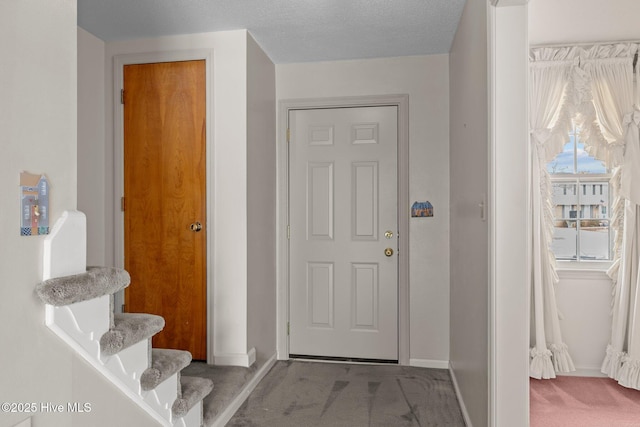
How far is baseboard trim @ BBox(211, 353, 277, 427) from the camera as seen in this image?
7.64 ft

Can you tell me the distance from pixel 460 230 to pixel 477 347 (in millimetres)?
843

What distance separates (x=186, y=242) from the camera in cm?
297

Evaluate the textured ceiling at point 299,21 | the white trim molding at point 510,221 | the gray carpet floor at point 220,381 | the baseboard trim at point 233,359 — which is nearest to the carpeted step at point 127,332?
the gray carpet floor at point 220,381

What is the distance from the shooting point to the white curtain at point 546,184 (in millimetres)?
3115

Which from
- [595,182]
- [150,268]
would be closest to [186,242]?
[150,268]

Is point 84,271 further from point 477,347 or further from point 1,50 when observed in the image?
point 477,347

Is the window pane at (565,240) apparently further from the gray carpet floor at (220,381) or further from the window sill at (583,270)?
the gray carpet floor at (220,381)

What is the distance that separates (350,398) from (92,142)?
2.52 m

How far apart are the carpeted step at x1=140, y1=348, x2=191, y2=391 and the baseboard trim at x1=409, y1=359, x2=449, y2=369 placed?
2.07 meters

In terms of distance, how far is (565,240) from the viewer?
335cm

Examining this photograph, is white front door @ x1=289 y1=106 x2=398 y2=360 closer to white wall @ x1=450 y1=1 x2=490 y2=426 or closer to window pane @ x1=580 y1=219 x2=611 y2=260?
white wall @ x1=450 y1=1 x2=490 y2=426

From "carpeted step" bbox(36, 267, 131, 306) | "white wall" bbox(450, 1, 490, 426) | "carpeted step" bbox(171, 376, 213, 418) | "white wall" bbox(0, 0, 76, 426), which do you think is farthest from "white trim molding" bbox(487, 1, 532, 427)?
"white wall" bbox(0, 0, 76, 426)

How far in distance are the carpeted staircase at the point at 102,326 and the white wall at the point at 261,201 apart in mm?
1163

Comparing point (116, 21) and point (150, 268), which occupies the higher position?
point (116, 21)
